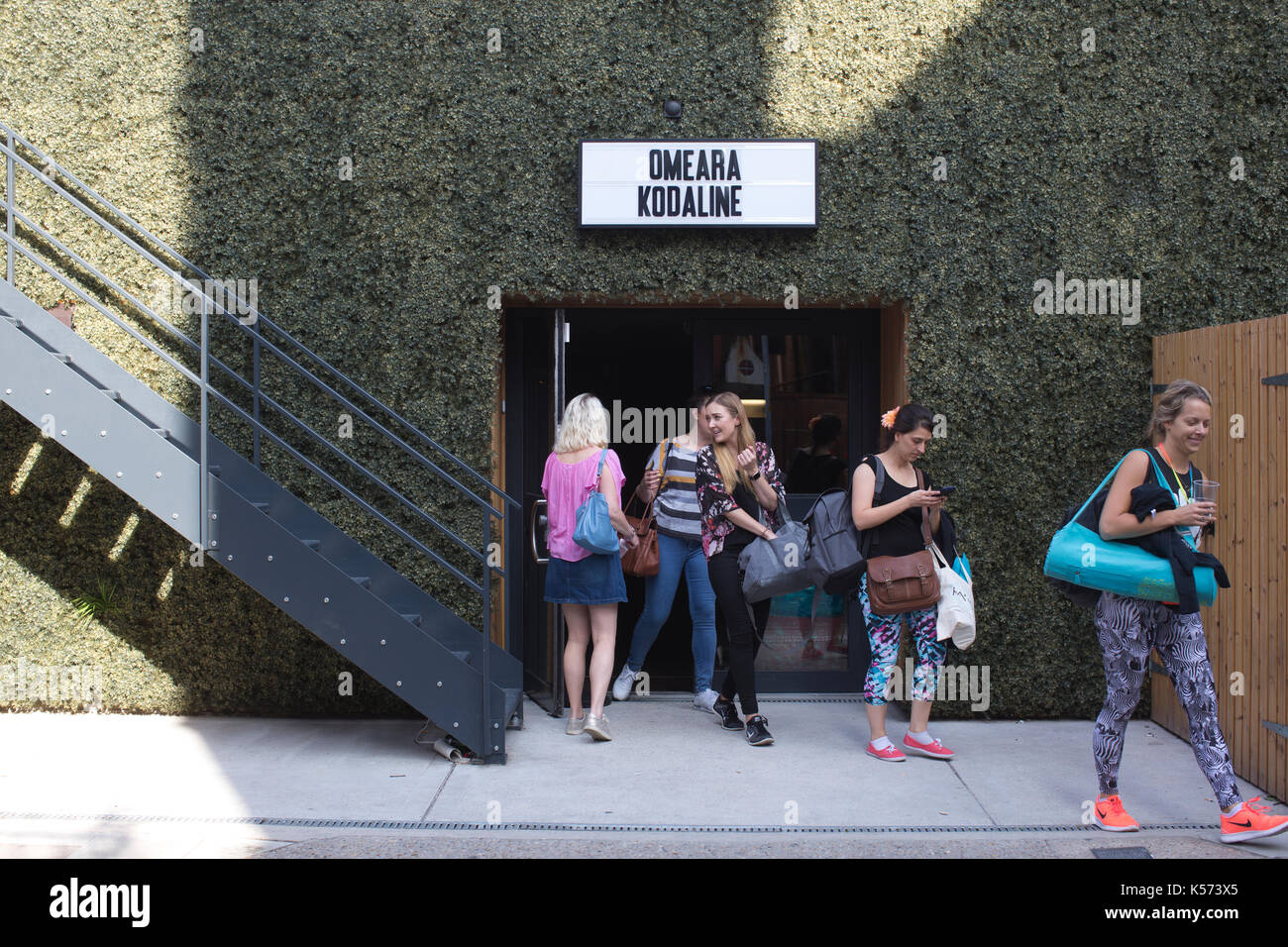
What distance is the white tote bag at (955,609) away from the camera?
565 cm

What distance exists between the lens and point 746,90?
268 inches

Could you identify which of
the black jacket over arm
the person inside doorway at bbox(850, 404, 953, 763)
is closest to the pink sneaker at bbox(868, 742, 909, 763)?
the person inside doorway at bbox(850, 404, 953, 763)

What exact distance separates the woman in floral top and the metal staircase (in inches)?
45.3

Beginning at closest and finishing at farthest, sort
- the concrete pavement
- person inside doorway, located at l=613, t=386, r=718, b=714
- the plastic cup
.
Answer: the plastic cup
the concrete pavement
person inside doorway, located at l=613, t=386, r=718, b=714

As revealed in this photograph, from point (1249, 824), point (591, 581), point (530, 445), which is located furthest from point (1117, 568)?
point (530, 445)

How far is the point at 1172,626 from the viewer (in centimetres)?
470

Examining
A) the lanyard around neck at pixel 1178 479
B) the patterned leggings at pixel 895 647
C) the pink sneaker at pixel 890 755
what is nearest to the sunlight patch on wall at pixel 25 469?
the patterned leggings at pixel 895 647

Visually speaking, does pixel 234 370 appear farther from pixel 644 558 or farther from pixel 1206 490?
pixel 1206 490

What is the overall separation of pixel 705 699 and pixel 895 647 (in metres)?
1.56

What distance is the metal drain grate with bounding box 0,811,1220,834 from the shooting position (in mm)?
4984

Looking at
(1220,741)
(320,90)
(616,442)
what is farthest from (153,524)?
(1220,741)

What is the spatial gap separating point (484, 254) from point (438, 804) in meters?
3.22

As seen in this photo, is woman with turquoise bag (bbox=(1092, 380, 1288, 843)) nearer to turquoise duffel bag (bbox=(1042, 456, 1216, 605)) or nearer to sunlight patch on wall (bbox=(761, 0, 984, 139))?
turquoise duffel bag (bbox=(1042, 456, 1216, 605))

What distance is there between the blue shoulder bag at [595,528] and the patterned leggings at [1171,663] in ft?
8.00
